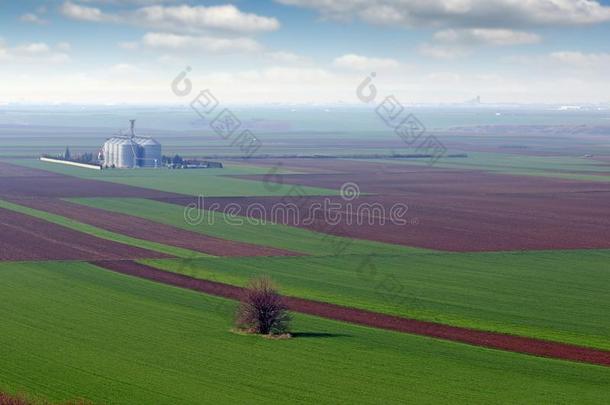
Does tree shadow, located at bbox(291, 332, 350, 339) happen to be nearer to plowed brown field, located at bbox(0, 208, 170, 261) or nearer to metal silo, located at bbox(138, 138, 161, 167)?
plowed brown field, located at bbox(0, 208, 170, 261)

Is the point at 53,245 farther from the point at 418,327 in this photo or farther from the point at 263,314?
the point at 418,327

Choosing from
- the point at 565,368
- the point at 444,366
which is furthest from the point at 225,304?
the point at 565,368

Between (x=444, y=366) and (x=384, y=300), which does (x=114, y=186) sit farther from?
(x=444, y=366)

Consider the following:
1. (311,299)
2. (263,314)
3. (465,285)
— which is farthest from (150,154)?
(263,314)

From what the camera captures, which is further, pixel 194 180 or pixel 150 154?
pixel 150 154

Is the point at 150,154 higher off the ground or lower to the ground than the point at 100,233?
higher

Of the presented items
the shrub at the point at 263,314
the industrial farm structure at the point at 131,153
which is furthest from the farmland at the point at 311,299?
the industrial farm structure at the point at 131,153
